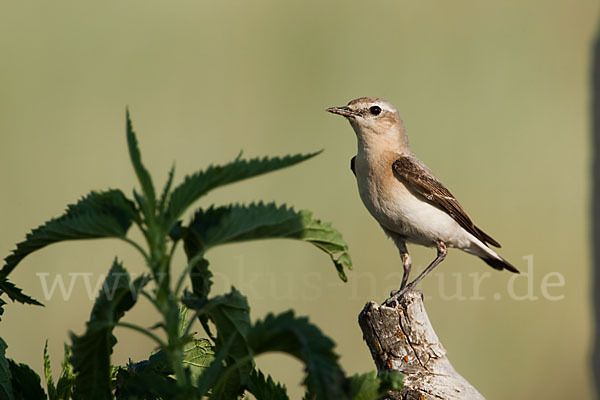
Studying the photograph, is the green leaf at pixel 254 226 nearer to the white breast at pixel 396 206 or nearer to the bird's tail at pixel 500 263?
the white breast at pixel 396 206

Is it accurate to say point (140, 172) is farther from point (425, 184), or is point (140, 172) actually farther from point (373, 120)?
point (373, 120)

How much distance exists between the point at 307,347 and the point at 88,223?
19.8 inches

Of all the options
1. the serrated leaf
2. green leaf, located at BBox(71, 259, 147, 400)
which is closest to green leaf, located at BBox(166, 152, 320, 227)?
green leaf, located at BBox(71, 259, 147, 400)

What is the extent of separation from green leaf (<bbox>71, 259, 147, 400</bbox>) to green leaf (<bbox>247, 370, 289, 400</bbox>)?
14.4 inches

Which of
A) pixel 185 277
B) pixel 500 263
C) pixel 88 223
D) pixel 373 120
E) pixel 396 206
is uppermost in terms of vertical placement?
pixel 373 120

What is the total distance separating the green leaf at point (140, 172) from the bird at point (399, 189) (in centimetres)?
396

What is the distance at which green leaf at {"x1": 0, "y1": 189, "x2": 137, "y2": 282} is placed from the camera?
1428 mm

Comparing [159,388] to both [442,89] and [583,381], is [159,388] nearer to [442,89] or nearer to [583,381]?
[442,89]

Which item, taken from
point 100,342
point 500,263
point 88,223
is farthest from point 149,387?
point 500,263

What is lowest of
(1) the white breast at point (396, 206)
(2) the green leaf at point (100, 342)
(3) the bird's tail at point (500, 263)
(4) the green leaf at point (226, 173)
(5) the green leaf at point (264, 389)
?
(5) the green leaf at point (264, 389)

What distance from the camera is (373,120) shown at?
5.55m

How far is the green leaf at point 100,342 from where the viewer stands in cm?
144

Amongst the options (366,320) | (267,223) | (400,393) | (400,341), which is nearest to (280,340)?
(267,223)

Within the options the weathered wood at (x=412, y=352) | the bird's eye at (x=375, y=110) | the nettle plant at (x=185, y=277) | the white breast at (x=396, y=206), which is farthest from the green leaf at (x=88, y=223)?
the bird's eye at (x=375, y=110)
